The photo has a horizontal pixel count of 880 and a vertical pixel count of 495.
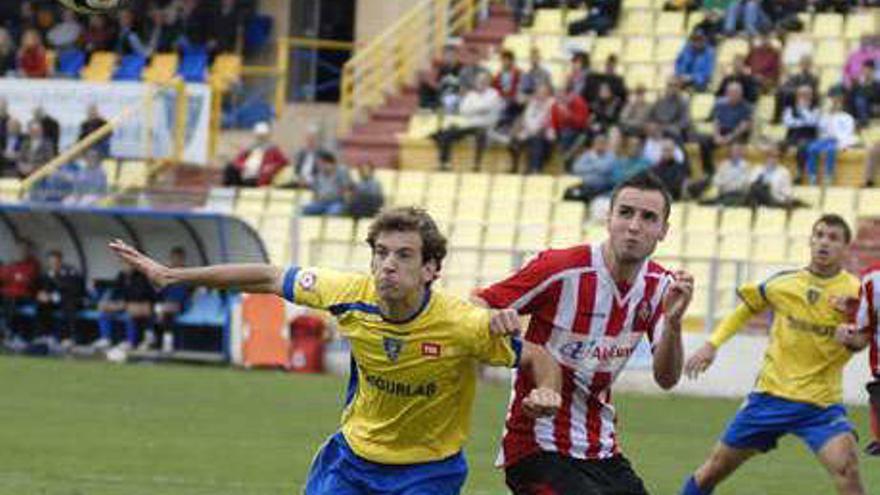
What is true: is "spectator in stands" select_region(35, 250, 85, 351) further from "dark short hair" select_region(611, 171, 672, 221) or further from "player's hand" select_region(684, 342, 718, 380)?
"dark short hair" select_region(611, 171, 672, 221)

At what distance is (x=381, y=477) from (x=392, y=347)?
1.68 ft

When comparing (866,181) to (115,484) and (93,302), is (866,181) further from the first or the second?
(115,484)

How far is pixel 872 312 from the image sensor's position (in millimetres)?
13211

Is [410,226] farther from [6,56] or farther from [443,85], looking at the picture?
[6,56]

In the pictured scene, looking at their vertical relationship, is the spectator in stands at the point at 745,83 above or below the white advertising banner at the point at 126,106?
above

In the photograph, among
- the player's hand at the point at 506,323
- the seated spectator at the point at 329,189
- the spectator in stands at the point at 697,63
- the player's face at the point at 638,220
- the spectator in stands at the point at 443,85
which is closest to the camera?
the player's hand at the point at 506,323

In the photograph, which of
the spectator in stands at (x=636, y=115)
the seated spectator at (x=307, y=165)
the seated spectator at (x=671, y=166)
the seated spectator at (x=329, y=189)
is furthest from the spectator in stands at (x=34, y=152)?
the seated spectator at (x=671, y=166)

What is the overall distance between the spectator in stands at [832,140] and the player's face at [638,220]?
60.2ft

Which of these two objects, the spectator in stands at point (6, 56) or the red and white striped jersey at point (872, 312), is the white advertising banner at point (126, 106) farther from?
the red and white striped jersey at point (872, 312)

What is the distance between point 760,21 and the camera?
29906mm

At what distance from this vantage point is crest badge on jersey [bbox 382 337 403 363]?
360 inches

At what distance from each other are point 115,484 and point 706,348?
390 centimetres

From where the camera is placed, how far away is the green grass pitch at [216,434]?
15.1 metres

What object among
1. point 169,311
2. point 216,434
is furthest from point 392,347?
point 169,311
